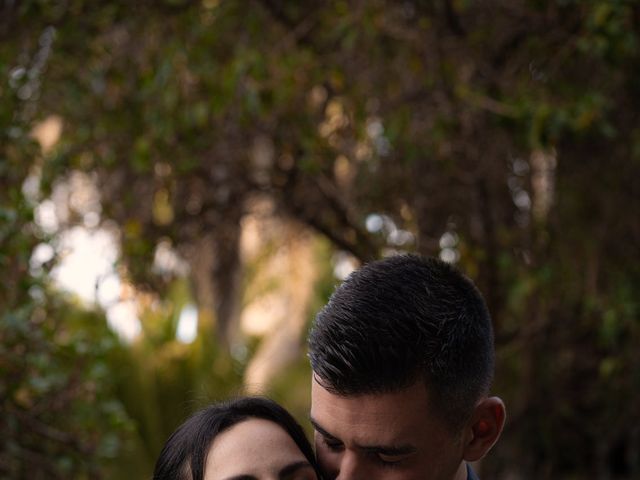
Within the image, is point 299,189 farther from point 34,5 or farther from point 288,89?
point 34,5

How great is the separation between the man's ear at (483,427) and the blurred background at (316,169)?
2.23 meters

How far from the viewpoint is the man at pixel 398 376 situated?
2.86 meters

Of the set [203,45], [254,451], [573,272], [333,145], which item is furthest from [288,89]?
[254,451]

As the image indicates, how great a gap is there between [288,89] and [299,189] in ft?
4.07

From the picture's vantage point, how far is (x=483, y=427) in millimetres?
3066

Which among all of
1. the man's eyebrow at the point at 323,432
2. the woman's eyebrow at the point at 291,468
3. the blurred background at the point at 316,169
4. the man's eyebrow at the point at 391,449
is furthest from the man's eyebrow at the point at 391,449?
the blurred background at the point at 316,169

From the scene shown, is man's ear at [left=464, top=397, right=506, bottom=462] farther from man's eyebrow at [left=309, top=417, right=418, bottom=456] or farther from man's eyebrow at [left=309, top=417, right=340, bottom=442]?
man's eyebrow at [left=309, top=417, right=340, bottom=442]

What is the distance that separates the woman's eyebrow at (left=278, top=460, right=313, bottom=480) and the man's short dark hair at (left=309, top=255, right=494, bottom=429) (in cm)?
24

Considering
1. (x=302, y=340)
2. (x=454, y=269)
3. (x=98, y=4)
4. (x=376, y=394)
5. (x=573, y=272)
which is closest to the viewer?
(x=376, y=394)

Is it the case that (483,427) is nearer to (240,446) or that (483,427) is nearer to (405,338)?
(405,338)

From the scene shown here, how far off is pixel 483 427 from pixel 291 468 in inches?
21.3

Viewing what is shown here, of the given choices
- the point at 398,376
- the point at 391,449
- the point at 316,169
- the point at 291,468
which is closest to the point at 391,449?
the point at 391,449

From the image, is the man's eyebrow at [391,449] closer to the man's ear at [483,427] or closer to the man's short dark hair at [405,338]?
the man's short dark hair at [405,338]

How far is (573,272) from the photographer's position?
8.33 metres
